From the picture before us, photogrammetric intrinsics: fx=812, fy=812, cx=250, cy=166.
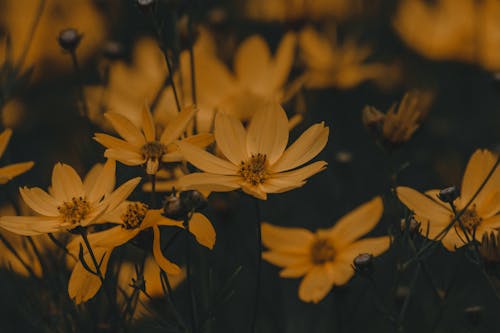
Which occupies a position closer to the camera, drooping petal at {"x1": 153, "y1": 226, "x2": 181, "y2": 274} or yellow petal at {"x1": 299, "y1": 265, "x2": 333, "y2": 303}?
drooping petal at {"x1": 153, "y1": 226, "x2": 181, "y2": 274}

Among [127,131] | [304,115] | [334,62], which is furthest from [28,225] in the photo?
[334,62]

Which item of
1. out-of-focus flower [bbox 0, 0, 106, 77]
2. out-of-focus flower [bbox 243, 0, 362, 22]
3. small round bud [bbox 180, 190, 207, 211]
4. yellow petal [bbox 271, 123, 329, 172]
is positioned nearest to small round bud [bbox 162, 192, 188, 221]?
small round bud [bbox 180, 190, 207, 211]

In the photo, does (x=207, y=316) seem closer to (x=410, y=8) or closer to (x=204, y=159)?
(x=204, y=159)

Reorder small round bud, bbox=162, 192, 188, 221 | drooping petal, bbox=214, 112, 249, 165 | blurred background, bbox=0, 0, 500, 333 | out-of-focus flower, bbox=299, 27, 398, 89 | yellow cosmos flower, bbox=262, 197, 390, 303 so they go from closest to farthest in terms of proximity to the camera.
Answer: small round bud, bbox=162, 192, 188, 221 < drooping petal, bbox=214, 112, 249, 165 < yellow cosmos flower, bbox=262, 197, 390, 303 < blurred background, bbox=0, 0, 500, 333 < out-of-focus flower, bbox=299, 27, 398, 89

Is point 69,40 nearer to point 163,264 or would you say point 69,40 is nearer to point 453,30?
point 163,264

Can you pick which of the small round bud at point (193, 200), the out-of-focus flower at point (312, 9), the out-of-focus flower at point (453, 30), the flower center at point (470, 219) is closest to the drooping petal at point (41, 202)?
the small round bud at point (193, 200)

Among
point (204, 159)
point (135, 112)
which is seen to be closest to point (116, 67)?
point (135, 112)

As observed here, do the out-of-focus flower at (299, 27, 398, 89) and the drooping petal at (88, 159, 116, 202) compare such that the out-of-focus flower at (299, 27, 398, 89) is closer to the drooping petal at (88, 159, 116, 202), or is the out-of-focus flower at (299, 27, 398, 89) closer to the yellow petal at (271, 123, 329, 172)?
the yellow petal at (271, 123, 329, 172)
